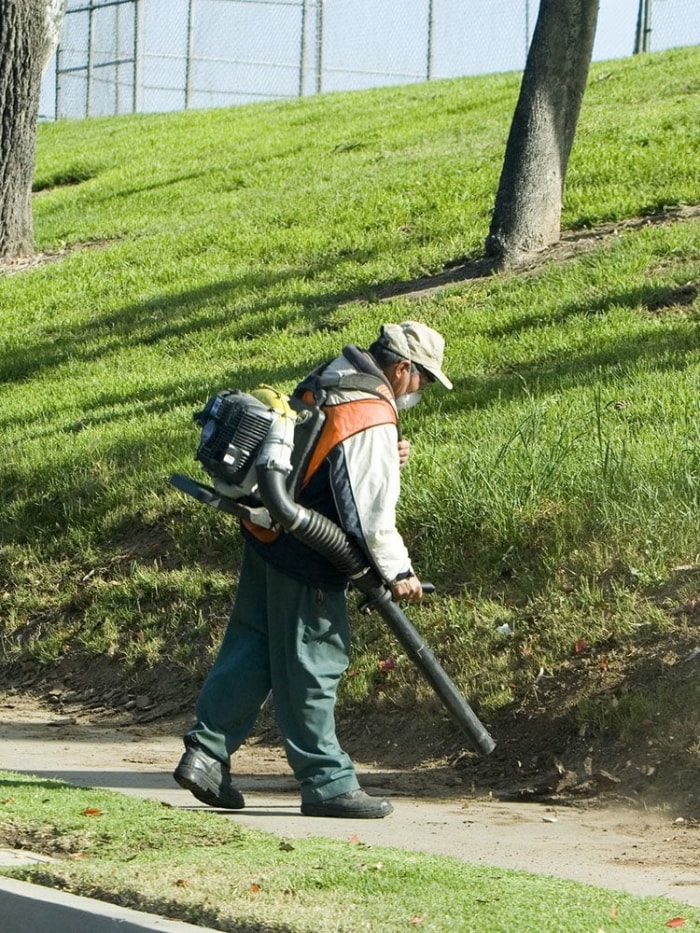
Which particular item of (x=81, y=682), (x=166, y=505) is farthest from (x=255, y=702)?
(x=166, y=505)

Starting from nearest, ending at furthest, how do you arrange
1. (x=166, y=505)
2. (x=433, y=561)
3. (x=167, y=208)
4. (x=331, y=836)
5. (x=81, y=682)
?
(x=331, y=836), (x=433, y=561), (x=81, y=682), (x=166, y=505), (x=167, y=208)

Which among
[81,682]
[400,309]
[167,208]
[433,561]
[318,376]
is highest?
[167,208]

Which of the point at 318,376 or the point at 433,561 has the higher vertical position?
the point at 318,376

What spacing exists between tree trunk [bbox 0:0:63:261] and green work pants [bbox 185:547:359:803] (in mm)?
11374

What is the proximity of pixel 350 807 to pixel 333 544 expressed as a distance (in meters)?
1.06

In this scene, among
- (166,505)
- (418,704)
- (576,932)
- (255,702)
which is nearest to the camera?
(576,932)

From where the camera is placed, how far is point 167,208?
17828 millimetres

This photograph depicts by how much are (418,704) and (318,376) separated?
2178 millimetres

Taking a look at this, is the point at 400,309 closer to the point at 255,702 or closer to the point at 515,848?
the point at 255,702

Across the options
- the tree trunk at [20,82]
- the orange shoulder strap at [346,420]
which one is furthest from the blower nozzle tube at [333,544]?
the tree trunk at [20,82]

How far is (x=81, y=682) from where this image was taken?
851 centimetres

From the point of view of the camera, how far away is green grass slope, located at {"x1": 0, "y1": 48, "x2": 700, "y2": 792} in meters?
7.03

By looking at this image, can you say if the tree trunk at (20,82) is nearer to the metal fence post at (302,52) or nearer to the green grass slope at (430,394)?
the green grass slope at (430,394)

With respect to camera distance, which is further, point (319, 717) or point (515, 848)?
point (319, 717)
